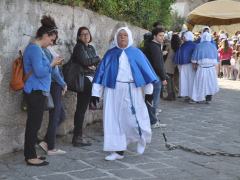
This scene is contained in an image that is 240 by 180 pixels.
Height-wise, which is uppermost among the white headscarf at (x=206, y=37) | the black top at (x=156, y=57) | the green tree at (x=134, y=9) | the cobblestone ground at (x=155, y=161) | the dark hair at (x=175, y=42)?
the green tree at (x=134, y=9)

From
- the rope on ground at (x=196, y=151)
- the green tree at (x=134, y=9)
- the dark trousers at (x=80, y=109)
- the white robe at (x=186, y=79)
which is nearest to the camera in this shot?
the rope on ground at (x=196, y=151)

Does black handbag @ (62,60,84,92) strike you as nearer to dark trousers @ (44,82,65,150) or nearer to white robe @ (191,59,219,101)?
dark trousers @ (44,82,65,150)

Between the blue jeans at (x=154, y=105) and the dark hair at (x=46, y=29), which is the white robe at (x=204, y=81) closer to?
the blue jeans at (x=154, y=105)

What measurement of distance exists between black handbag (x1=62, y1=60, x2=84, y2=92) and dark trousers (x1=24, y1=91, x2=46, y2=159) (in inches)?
42.2

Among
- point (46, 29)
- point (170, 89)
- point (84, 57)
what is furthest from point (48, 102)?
point (170, 89)

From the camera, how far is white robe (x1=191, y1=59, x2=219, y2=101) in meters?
12.6

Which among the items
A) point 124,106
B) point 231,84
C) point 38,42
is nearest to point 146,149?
point 124,106

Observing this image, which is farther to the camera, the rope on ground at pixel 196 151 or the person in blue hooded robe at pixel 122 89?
the rope on ground at pixel 196 151

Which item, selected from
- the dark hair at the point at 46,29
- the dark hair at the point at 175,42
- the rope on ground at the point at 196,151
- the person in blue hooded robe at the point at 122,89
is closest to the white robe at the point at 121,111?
the person in blue hooded robe at the point at 122,89

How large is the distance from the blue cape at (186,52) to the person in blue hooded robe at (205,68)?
0.53 feet

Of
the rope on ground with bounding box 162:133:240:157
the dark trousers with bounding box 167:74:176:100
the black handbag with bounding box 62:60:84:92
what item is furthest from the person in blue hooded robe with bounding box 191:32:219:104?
the black handbag with bounding box 62:60:84:92

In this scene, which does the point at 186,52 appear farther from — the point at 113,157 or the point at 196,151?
the point at 113,157

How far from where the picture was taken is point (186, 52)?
12703 mm

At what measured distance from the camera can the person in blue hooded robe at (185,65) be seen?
1275 centimetres
